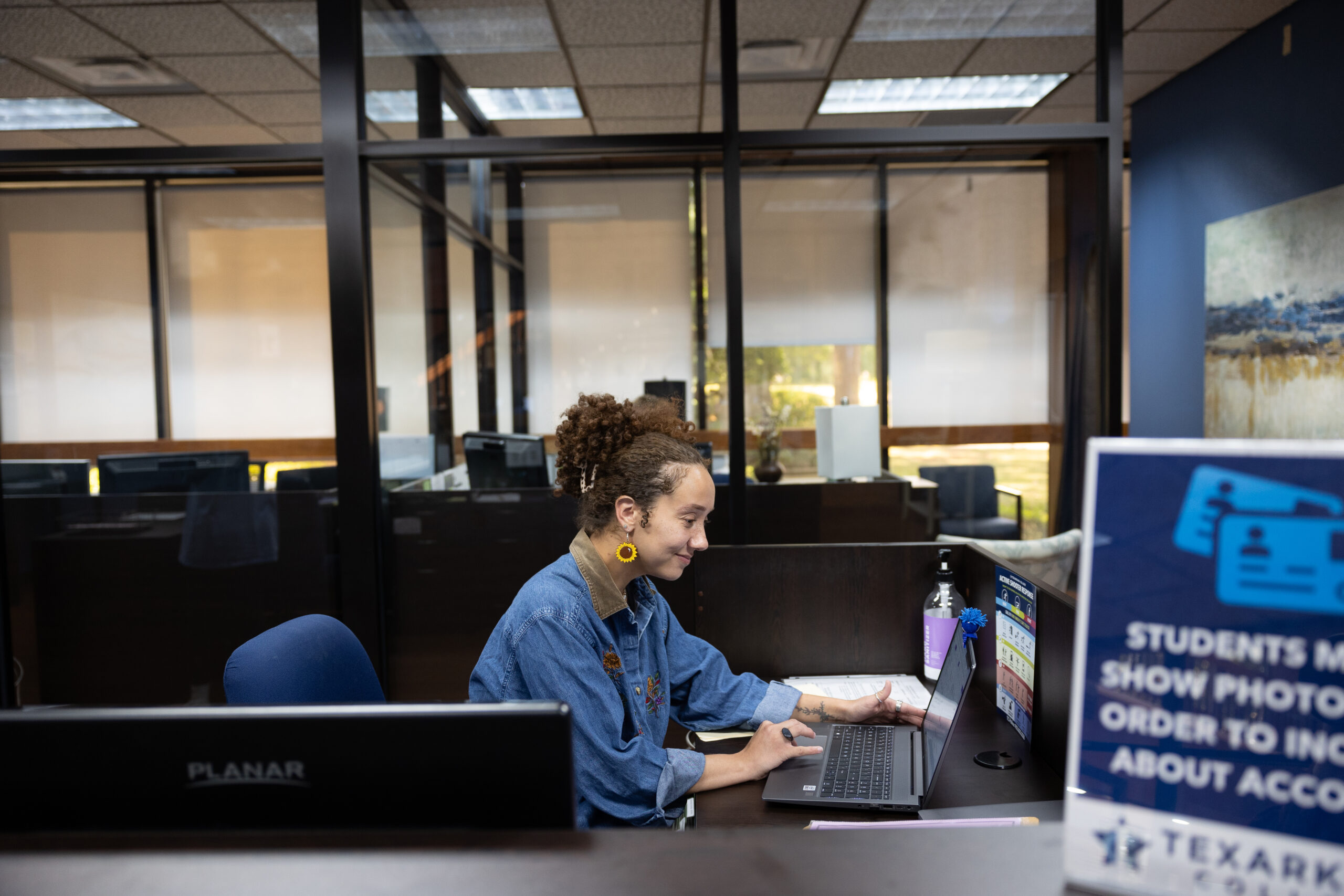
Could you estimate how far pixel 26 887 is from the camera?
1.57 ft

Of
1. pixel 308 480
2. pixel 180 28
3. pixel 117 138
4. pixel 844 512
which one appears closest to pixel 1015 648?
pixel 844 512

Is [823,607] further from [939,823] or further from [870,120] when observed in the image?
[870,120]

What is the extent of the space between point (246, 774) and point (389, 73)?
108 inches

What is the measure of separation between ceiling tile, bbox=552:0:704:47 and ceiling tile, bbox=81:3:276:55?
1073 millimetres

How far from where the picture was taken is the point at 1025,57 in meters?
2.79

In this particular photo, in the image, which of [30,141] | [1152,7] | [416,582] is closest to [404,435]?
[416,582]

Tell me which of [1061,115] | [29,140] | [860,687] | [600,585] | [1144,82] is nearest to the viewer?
[600,585]

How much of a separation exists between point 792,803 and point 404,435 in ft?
6.97

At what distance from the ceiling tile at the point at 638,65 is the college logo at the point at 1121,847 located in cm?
293

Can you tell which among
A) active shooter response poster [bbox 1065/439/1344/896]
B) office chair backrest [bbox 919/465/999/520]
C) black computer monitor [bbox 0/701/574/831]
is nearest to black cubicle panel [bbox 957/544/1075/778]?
active shooter response poster [bbox 1065/439/1344/896]

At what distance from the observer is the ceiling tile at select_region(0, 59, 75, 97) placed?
295 centimetres

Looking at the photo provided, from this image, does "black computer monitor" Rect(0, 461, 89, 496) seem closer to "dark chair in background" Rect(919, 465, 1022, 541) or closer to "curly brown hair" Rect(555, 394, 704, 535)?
"curly brown hair" Rect(555, 394, 704, 535)

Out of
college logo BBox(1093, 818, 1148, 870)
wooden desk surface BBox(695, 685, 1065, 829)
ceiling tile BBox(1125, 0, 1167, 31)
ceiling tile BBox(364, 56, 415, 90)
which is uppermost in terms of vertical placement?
ceiling tile BBox(1125, 0, 1167, 31)

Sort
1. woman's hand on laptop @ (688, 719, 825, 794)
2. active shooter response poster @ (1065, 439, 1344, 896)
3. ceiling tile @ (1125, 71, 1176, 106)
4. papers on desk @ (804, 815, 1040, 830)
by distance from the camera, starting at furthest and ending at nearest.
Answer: ceiling tile @ (1125, 71, 1176, 106) → woman's hand on laptop @ (688, 719, 825, 794) → papers on desk @ (804, 815, 1040, 830) → active shooter response poster @ (1065, 439, 1344, 896)
